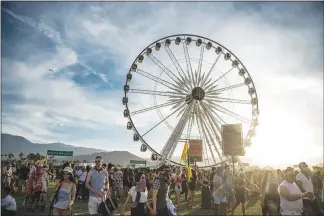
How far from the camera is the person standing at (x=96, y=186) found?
26.0 ft

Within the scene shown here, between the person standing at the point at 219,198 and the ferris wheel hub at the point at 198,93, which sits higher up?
the ferris wheel hub at the point at 198,93

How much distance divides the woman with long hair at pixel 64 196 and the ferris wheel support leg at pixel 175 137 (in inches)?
751

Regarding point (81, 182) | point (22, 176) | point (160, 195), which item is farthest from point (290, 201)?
point (22, 176)

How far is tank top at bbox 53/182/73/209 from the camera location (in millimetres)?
7464

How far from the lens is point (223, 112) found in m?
27.9

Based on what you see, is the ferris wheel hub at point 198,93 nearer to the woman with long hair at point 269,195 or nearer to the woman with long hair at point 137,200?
the woman with long hair at point 269,195

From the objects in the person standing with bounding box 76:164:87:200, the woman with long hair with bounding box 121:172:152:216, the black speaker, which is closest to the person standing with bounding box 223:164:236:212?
the black speaker

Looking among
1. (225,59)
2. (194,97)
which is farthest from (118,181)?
(225,59)

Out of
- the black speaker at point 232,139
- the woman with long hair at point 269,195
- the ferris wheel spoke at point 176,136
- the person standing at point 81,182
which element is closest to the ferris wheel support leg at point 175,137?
the ferris wheel spoke at point 176,136

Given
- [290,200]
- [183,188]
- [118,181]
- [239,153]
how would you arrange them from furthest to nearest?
[183,188]
[118,181]
[239,153]
[290,200]

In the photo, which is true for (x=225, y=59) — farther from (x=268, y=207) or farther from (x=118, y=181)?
(x=268, y=207)

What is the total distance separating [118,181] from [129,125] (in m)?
10.6

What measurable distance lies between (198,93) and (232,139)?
15.2 meters

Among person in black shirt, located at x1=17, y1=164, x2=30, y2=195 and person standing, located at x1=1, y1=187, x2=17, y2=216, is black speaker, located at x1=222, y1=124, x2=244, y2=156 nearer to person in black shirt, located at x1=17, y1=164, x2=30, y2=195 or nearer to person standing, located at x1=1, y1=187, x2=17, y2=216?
person standing, located at x1=1, y1=187, x2=17, y2=216
